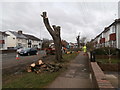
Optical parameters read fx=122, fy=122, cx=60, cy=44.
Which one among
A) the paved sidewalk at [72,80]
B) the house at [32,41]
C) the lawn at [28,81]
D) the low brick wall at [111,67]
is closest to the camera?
the lawn at [28,81]

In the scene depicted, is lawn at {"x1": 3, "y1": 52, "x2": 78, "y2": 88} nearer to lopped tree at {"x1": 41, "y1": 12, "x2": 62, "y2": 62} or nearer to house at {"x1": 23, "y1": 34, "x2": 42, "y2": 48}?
lopped tree at {"x1": 41, "y1": 12, "x2": 62, "y2": 62}

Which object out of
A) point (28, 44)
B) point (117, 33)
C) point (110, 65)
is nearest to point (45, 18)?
point (110, 65)

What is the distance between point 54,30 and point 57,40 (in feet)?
3.31

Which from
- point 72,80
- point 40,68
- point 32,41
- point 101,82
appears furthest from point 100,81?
point 32,41

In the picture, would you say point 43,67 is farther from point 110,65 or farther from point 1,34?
point 1,34

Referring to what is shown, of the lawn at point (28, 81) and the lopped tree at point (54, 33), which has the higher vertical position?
the lopped tree at point (54, 33)

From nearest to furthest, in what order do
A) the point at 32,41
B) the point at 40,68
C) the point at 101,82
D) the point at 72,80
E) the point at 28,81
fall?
the point at 101,82 < the point at 28,81 < the point at 72,80 < the point at 40,68 < the point at 32,41

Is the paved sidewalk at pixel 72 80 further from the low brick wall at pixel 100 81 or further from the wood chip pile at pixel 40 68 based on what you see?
the wood chip pile at pixel 40 68

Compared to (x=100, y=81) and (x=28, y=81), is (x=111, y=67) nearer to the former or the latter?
(x=100, y=81)

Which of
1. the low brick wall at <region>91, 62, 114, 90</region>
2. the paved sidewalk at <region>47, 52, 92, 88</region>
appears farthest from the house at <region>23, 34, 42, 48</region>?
the low brick wall at <region>91, 62, 114, 90</region>

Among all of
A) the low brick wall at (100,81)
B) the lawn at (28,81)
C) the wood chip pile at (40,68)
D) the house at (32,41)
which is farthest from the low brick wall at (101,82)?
the house at (32,41)

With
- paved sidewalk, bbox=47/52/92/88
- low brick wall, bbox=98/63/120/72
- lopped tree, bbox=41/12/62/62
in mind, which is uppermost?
lopped tree, bbox=41/12/62/62

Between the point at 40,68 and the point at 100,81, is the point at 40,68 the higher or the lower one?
the lower one

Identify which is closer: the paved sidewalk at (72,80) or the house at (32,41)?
the paved sidewalk at (72,80)
